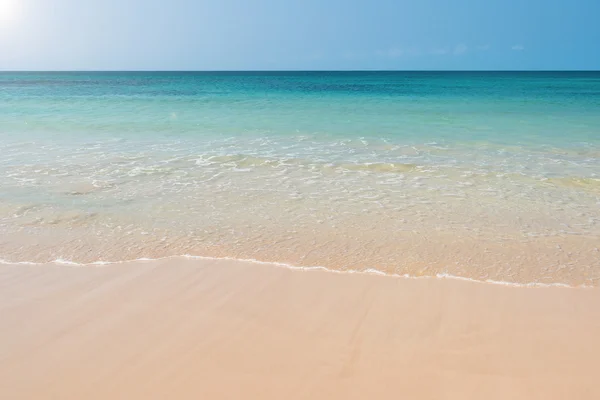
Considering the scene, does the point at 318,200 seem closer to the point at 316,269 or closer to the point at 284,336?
the point at 316,269

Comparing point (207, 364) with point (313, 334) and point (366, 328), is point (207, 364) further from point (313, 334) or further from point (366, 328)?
point (366, 328)

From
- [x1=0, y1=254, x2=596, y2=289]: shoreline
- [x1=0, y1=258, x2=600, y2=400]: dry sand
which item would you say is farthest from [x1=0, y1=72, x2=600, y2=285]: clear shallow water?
[x1=0, y1=258, x2=600, y2=400]: dry sand

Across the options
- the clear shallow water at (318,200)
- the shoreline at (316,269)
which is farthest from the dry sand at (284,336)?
the clear shallow water at (318,200)

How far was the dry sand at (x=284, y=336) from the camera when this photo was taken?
8.44 feet

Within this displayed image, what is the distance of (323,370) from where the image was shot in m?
2.69

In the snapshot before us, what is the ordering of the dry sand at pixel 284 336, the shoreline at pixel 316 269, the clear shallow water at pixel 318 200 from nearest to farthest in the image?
the dry sand at pixel 284 336 < the shoreline at pixel 316 269 < the clear shallow water at pixel 318 200

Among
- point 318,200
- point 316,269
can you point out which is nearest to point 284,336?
point 316,269

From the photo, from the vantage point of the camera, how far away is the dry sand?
2.57 m

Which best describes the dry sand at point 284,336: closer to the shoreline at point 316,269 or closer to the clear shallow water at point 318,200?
the shoreline at point 316,269

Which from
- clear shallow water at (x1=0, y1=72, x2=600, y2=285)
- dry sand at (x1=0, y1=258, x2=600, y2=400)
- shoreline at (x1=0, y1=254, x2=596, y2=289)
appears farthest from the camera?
clear shallow water at (x1=0, y1=72, x2=600, y2=285)

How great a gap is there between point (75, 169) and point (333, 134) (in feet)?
22.9

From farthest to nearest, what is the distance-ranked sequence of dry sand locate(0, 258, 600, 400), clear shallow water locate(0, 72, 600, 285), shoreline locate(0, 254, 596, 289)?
clear shallow water locate(0, 72, 600, 285)
shoreline locate(0, 254, 596, 289)
dry sand locate(0, 258, 600, 400)

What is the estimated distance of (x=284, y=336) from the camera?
10.0 feet

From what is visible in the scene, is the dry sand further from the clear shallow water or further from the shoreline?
the clear shallow water
